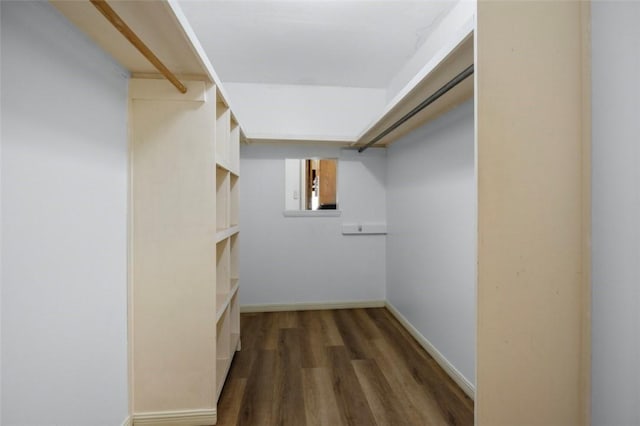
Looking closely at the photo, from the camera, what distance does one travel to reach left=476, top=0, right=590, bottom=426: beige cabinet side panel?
0.95 m

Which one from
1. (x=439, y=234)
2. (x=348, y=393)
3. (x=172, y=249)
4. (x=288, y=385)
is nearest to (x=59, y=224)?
(x=172, y=249)

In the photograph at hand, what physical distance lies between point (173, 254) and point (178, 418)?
2.77 ft

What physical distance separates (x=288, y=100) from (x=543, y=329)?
2931 millimetres

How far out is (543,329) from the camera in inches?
38.1

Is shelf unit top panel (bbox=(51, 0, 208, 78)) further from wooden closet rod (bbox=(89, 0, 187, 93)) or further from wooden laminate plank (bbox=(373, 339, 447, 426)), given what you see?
wooden laminate plank (bbox=(373, 339, 447, 426))

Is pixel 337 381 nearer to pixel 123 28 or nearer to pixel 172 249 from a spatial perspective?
pixel 172 249

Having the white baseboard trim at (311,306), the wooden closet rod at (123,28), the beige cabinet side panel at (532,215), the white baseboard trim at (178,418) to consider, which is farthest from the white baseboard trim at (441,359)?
the wooden closet rod at (123,28)

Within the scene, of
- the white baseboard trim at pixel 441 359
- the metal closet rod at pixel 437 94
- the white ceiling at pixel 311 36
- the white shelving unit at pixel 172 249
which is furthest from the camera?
the white ceiling at pixel 311 36

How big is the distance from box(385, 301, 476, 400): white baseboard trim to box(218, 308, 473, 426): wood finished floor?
0.04m

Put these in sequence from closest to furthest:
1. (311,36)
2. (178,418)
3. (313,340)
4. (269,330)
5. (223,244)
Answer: (178,418)
(223,244)
(311,36)
(313,340)
(269,330)

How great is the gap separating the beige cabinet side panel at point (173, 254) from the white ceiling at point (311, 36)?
90cm

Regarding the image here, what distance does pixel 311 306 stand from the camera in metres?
3.19

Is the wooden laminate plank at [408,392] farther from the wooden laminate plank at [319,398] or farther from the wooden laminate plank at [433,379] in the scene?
the wooden laminate plank at [319,398]

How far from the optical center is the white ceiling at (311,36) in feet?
6.10
